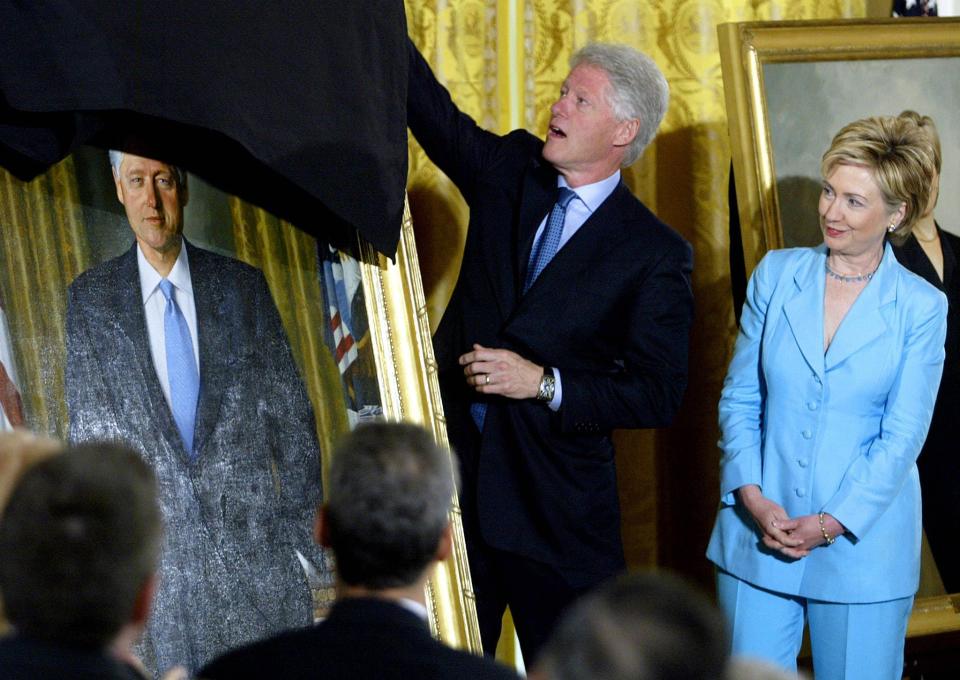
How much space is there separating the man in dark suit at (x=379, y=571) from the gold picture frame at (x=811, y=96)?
223cm

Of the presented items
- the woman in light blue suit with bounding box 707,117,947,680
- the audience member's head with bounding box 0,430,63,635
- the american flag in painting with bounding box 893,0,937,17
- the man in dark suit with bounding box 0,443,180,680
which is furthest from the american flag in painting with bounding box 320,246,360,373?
the american flag in painting with bounding box 893,0,937,17

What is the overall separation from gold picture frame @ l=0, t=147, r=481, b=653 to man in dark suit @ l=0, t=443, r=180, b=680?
1.23 m

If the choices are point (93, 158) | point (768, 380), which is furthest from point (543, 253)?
point (93, 158)

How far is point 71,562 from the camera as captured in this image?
154 centimetres

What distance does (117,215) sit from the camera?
286 cm

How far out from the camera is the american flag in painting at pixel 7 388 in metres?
2.70

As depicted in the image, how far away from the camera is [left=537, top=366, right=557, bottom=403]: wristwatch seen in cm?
330

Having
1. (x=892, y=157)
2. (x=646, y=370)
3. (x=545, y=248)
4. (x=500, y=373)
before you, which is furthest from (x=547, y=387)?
(x=892, y=157)

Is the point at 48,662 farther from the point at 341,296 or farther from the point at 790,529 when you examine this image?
the point at 790,529

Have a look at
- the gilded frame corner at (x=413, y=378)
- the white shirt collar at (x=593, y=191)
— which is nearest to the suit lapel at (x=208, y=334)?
the gilded frame corner at (x=413, y=378)

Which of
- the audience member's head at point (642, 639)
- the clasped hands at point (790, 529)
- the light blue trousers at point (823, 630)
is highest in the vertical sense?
the audience member's head at point (642, 639)

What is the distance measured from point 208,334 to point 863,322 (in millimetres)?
1547

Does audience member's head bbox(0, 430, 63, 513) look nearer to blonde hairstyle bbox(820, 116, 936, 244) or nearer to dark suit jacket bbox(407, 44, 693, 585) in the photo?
dark suit jacket bbox(407, 44, 693, 585)

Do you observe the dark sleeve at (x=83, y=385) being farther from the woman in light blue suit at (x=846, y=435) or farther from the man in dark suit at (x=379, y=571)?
the woman in light blue suit at (x=846, y=435)
